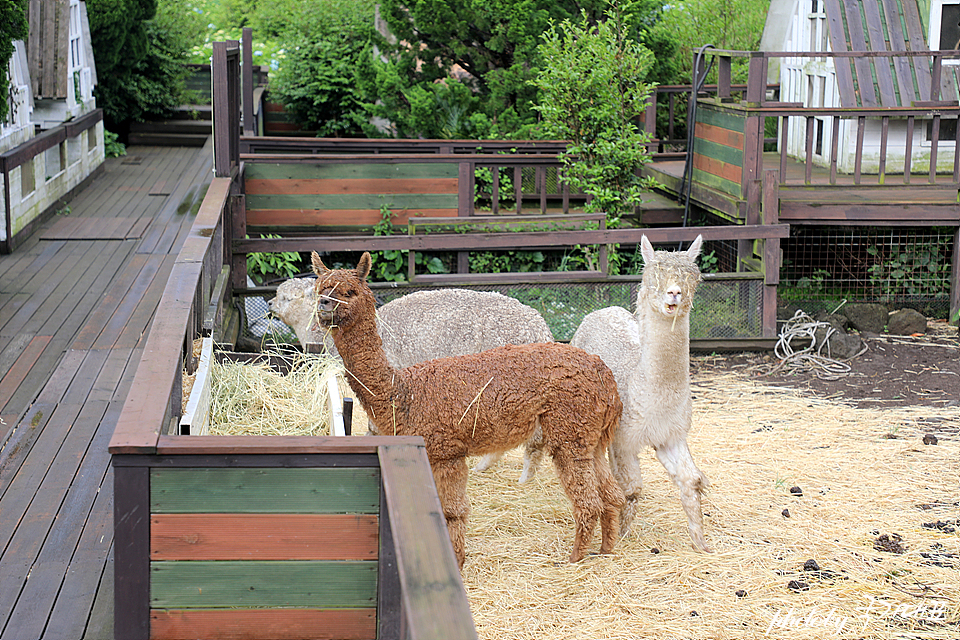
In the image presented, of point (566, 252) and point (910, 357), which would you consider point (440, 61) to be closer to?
point (566, 252)

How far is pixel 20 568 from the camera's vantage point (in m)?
4.17

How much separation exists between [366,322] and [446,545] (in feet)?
7.87

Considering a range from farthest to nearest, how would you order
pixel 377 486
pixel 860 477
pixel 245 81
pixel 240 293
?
1. pixel 245 81
2. pixel 240 293
3. pixel 860 477
4. pixel 377 486

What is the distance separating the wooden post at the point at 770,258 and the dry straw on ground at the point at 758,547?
1855 millimetres

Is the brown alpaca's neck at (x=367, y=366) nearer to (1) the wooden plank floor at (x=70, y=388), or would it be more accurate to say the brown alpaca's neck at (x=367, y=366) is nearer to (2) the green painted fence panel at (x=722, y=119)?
(1) the wooden plank floor at (x=70, y=388)

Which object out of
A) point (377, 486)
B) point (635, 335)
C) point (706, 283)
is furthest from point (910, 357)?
point (377, 486)

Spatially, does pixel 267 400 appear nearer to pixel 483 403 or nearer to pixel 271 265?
pixel 483 403

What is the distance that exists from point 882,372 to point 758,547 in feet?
13.2

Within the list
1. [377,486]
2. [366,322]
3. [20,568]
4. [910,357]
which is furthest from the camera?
[910,357]

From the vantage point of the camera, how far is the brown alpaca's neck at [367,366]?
4754 millimetres

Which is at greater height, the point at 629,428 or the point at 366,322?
the point at 366,322

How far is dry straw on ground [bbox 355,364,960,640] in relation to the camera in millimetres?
4734

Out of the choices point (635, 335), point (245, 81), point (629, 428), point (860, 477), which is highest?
point (245, 81)

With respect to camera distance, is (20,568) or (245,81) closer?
(20,568)
